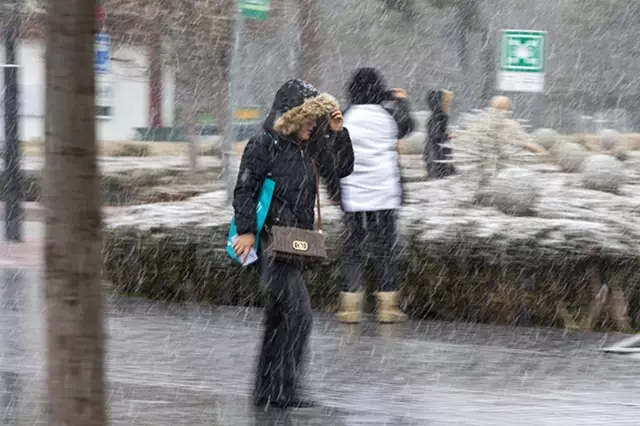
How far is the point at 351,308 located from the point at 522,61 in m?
3.17

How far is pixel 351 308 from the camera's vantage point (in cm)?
988

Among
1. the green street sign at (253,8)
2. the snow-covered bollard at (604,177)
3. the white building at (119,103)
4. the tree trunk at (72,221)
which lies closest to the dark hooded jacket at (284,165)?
the tree trunk at (72,221)

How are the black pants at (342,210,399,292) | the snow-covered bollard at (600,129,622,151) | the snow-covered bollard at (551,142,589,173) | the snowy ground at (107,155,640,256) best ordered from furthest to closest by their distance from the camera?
the snow-covered bollard at (600,129,622,151)
the snow-covered bollard at (551,142,589,173)
the black pants at (342,210,399,292)
the snowy ground at (107,155,640,256)

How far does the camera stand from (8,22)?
58.8ft

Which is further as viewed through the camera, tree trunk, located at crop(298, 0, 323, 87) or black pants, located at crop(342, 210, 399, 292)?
tree trunk, located at crop(298, 0, 323, 87)

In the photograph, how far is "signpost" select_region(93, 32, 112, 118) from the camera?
471 centimetres

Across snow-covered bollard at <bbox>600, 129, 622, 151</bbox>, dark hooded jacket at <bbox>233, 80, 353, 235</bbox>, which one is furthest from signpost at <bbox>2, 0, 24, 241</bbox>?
dark hooded jacket at <bbox>233, 80, 353, 235</bbox>

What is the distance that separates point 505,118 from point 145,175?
33.7 feet

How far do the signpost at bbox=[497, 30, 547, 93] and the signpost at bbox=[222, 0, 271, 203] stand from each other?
246cm

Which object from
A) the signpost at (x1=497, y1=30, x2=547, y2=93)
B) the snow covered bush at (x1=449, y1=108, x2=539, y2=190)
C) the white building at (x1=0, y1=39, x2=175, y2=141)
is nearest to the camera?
the snow covered bush at (x1=449, y1=108, x2=539, y2=190)

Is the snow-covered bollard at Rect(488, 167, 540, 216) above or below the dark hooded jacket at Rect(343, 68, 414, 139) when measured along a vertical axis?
below

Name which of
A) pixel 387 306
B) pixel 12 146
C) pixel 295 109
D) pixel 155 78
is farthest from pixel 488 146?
pixel 155 78

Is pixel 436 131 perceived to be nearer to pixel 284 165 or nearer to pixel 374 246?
pixel 374 246

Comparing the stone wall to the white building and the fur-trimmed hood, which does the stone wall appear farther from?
the white building
